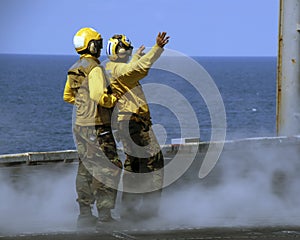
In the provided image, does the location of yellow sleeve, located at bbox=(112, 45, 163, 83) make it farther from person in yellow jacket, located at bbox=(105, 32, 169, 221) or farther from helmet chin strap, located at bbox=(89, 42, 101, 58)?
helmet chin strap, located at bbox=(89, 42, 101, 58)

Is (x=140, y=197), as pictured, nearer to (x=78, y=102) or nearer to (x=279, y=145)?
(x=78, y=102)

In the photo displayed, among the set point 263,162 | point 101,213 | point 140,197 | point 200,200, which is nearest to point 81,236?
point 101,213

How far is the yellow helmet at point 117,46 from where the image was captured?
27.1 ft

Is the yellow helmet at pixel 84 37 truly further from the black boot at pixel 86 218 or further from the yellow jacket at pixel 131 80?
the black boot at pixel 86 218

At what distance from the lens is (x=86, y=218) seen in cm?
→ 803

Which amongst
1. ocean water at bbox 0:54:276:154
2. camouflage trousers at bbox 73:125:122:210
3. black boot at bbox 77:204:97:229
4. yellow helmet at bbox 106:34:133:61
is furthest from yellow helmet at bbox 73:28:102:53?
ocean water at bbox 0:54:276:154

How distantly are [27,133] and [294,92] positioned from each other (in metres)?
42.1

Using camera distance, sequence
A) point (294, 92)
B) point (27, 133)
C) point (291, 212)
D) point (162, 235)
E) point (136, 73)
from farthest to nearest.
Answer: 1. point (27, 133)
2. point (294, 92)
3. point (291, 212)
4. point (136, 73)
5. point (162, 235)

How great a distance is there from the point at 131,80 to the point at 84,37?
25.8 inches

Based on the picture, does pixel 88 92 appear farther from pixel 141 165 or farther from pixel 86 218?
pixel 86 218

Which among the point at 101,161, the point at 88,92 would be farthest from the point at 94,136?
the point at 88,92

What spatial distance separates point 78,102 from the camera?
26.5 ft

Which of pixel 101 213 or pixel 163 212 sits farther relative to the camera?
pixel 163 212

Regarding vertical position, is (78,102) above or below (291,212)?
above
